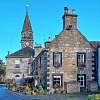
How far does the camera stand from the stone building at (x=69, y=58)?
48.6 metres

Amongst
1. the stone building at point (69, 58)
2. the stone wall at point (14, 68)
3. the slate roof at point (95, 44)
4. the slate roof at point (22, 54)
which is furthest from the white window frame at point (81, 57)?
the stone wall at point (14, 68)

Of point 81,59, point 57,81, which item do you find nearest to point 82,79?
point 81,59

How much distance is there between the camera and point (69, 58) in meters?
49.1

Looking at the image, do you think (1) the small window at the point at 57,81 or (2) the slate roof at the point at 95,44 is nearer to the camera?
(1) the small window at the point at 57,81

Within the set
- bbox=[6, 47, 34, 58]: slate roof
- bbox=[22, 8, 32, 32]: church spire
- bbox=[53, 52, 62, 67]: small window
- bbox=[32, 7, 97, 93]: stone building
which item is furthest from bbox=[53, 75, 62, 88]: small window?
bbox=[22, 8, 32, 32]: church spire

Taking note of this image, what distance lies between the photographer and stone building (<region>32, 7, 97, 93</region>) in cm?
4856

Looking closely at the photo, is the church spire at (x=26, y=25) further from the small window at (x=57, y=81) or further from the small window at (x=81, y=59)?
the small window at (x=57, y=81)

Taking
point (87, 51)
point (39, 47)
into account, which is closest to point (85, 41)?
point (87, 51)

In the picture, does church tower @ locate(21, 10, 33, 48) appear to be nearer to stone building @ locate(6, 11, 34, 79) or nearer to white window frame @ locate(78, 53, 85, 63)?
stone building @ locate(6, 11, 34, 79)

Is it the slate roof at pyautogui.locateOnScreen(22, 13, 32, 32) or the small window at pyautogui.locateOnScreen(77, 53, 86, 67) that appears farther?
the slate roof at pyautogui.locateOnScreen(22, 13, 32, 32)

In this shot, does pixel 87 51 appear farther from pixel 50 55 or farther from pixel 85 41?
pixel 50 55

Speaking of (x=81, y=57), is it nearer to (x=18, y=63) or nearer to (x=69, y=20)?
(x=69, y=20)

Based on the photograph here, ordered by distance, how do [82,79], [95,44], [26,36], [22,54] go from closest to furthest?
[82,79], [95,44], [22,54], [26,36]

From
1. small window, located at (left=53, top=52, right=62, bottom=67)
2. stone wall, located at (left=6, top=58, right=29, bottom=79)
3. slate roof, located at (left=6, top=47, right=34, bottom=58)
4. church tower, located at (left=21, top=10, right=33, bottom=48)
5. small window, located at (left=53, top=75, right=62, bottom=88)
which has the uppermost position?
Result: church tower, located at (left=21, top=10, right=33, bottom=48)
